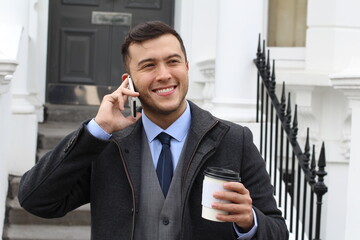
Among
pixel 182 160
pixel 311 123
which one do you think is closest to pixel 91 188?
pixel 182 160

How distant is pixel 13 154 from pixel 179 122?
147 inches

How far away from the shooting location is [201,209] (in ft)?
8.11

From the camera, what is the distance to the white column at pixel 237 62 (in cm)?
599

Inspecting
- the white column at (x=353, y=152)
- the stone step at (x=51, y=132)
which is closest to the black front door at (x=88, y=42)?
the stone step at (x=51, y=132)

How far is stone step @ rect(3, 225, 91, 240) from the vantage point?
5574 millimetres

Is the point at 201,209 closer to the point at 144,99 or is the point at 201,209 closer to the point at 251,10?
the point at 144,99

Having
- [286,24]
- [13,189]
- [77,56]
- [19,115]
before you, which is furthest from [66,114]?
[286,24]

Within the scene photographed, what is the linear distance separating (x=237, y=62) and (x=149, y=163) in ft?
11.6

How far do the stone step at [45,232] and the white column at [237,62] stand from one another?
1393mm

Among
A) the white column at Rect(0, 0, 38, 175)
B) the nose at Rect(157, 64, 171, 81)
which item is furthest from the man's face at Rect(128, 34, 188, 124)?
the white column at Rect(0, 0, 38, 175)

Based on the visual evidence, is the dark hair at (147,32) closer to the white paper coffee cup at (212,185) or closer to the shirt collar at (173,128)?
the shirt collar at (173,128)

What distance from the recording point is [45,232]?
568 cm

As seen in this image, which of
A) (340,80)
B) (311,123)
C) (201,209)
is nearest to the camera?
(201,209)

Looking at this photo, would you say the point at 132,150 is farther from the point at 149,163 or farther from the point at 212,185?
the point at 212,185
